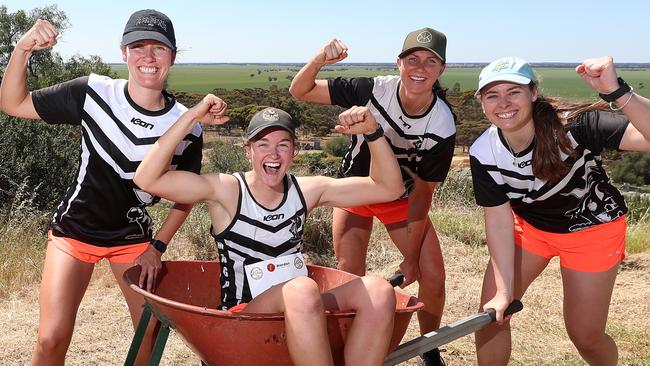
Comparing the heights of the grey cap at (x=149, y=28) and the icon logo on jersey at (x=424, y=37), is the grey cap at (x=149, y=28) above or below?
above

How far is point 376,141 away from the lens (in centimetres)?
300

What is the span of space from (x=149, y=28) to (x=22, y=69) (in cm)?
60

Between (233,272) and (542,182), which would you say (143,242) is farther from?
(542,182)

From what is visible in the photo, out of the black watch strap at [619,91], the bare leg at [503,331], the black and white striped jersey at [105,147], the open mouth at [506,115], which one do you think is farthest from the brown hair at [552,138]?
the black and white striped jersey at [105,147]

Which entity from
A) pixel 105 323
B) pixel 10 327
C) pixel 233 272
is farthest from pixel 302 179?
pixel 10 327

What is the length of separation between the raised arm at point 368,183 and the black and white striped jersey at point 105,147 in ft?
1.89

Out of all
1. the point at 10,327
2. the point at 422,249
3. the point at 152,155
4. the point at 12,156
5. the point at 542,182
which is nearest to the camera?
the point at 152,155

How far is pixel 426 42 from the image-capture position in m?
3.46

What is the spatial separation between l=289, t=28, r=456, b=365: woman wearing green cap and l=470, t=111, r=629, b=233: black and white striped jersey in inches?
16.9

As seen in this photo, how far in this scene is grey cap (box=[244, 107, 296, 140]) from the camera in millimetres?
2834

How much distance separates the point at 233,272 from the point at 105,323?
2042 mm

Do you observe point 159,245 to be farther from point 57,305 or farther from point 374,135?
point 374,135

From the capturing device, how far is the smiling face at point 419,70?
3.50 meters

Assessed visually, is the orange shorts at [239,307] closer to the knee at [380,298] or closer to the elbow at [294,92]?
the knee at [380,298]
